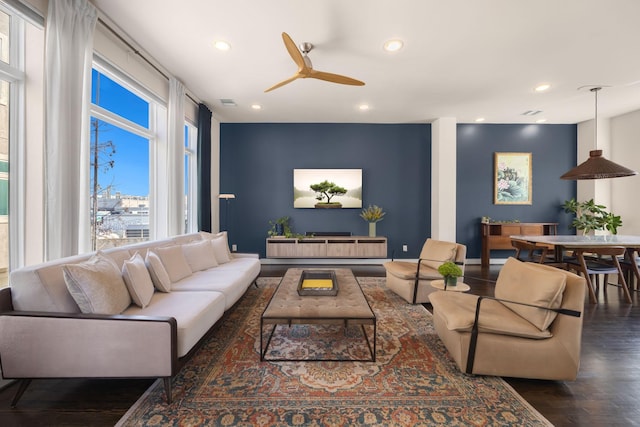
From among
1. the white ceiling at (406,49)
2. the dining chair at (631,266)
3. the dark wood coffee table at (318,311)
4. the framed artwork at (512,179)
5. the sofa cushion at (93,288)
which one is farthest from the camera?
the framed artwork at (512,179)

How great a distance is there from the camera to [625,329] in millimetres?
2752

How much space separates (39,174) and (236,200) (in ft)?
12.3

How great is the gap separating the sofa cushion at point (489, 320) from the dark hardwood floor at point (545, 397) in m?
0.25

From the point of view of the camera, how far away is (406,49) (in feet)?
10.1

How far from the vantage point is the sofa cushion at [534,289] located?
183 cm

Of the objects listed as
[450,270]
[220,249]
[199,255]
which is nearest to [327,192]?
[220,249]

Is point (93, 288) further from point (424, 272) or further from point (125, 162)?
point (424, 272)

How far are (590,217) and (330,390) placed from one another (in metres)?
6.47

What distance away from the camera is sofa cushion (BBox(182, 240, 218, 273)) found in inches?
130

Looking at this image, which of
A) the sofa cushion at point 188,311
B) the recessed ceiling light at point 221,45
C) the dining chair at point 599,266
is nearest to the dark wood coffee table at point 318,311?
the sofa cushion at point 188,311

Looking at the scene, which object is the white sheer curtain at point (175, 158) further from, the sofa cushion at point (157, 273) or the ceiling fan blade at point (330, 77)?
the ceiling fan blade at point (330, 77)

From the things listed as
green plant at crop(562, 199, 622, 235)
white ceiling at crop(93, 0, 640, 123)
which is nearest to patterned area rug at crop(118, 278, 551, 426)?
white ceiling at crop(93, 0, 640, 123)

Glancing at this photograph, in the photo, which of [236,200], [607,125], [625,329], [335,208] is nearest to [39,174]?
[236,200]

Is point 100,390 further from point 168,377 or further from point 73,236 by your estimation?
point 73,236
